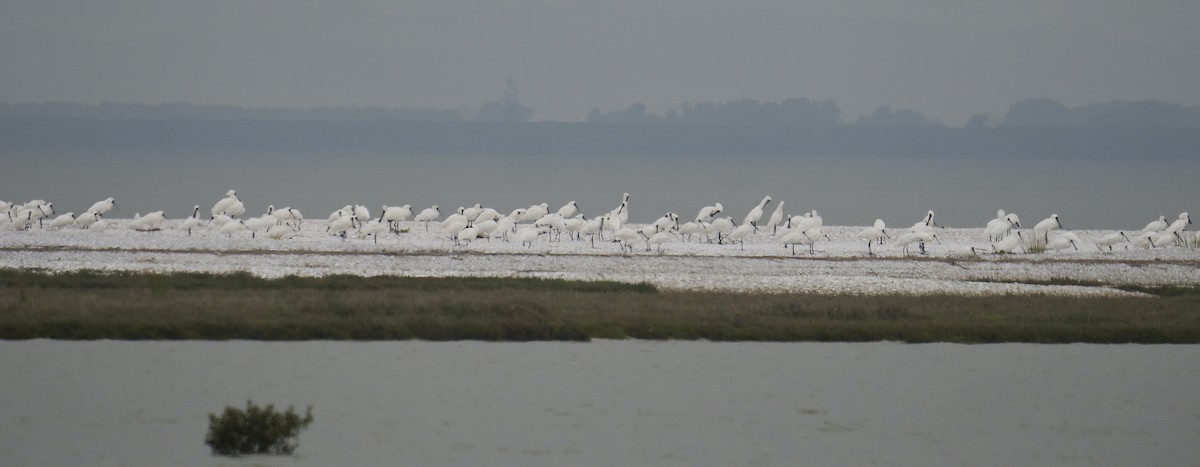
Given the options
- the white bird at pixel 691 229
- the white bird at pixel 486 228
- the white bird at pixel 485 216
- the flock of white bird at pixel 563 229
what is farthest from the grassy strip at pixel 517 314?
the white bird at pixel 485 216

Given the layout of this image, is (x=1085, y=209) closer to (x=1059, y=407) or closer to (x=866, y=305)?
(x=866, y=305)

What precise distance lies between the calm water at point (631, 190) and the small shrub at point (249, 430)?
45.3 m

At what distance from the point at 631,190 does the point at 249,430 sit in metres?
81.6

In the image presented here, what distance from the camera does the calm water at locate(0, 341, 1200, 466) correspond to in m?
14.4

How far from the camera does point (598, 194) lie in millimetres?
88062

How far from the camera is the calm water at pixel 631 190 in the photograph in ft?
231

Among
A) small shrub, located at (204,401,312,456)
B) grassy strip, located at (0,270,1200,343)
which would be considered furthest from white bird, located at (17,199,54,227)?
small shrub, located at (204,401,312,456)

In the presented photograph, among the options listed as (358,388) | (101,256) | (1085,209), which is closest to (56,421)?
(358,388)

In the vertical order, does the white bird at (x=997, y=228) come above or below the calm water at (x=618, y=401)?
above

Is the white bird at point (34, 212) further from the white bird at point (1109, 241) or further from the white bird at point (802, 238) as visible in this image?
the white bird at point (1109, 241)

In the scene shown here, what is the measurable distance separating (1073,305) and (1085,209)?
56.5m

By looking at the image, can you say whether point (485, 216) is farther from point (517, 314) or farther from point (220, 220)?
point (517, 314)

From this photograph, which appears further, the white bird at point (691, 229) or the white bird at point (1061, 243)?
the white bird at point (691, 229)

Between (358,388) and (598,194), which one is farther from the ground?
(598,194)
